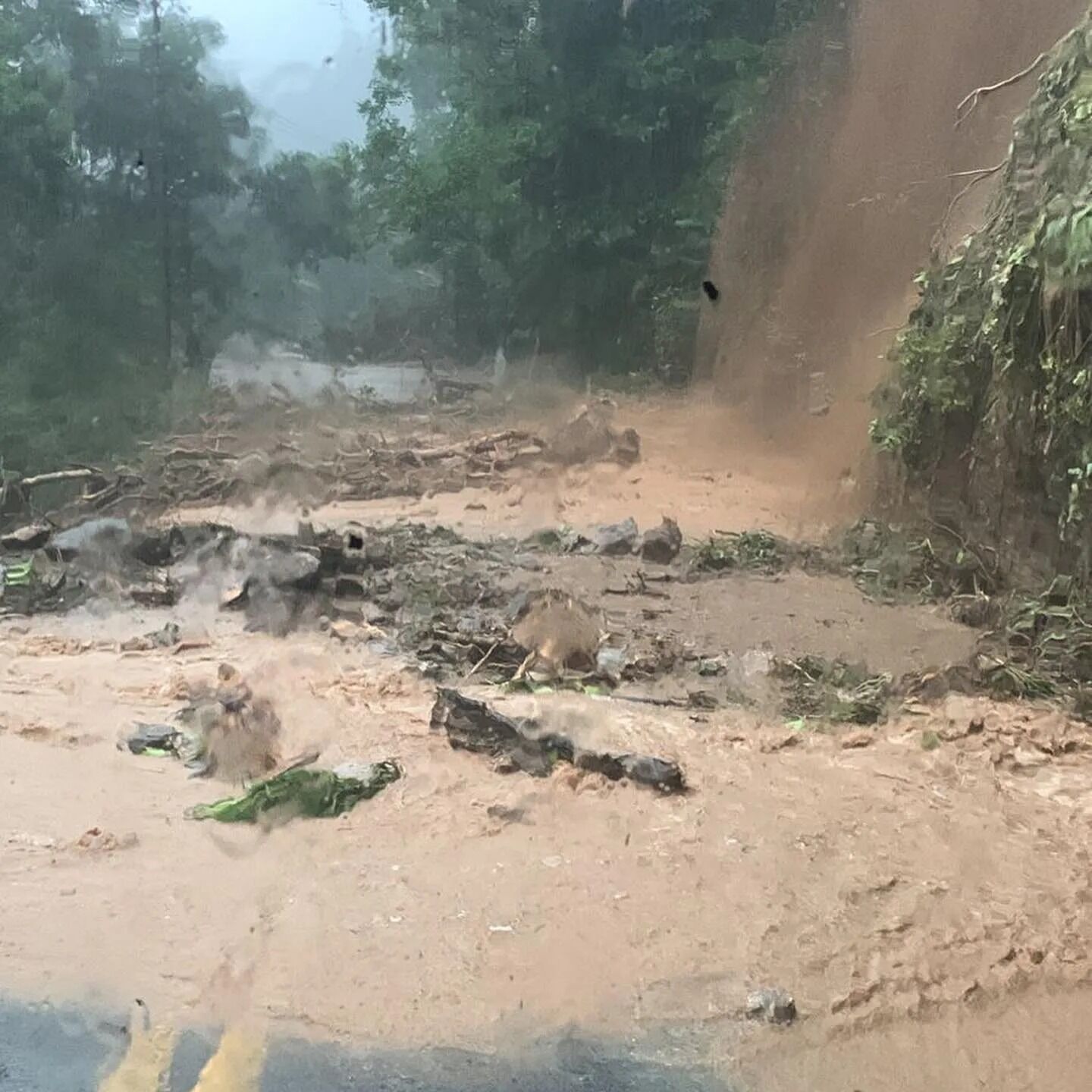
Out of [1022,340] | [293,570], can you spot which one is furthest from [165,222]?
[1022,340]

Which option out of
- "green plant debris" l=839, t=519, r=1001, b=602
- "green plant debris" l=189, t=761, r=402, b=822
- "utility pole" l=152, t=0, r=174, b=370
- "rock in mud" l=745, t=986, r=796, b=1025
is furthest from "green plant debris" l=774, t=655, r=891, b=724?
"utility pole" l=152, t=0, r=174, b=370

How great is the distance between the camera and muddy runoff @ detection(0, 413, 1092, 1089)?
2.02 metres

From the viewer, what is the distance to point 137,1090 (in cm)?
173

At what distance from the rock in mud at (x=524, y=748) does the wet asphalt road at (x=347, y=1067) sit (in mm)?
1154

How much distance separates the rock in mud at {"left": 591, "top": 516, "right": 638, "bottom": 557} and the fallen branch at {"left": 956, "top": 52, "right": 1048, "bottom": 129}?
259cm

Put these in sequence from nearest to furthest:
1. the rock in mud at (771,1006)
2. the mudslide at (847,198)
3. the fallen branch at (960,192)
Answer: the rock in mud at (771,1006) < the fallen branch at (960,192) < the mudslide at (847,198)

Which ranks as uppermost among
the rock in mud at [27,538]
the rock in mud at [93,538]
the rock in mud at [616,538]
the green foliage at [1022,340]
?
the green foliage at [1022,340]

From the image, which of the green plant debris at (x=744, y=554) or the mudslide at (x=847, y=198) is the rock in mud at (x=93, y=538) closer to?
the green plant debris at (x=744, y=554)

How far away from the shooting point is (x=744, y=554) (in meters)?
5.23

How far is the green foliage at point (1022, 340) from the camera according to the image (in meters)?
3.97

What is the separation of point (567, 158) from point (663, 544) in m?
2.22

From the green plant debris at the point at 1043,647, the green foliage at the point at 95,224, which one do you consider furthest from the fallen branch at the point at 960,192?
the green foliage at the point at 95,224

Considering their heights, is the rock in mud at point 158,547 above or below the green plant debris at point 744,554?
below

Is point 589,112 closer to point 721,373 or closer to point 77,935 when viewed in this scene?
point 721,373
